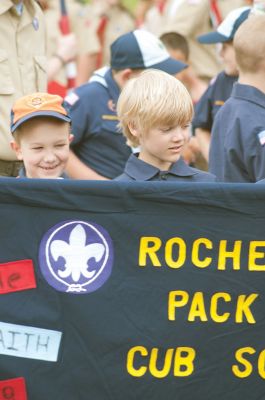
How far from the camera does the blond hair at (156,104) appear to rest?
5.10 metres

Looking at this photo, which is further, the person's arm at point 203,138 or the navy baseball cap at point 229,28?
the person's arm at point 203,138

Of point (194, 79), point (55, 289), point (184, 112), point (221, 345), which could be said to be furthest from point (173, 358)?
point (194, 79)

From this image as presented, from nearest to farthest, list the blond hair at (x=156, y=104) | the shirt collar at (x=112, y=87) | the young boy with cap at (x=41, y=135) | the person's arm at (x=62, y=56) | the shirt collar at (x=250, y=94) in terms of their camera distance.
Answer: the blond hair at (x=156, y=104) → the young boy with cap at (x=41, y=135) → the shirt collar at (x=250, y=94) → the shirt collar at (x=112, y=87) → the person's arm at (x=62, y=56)

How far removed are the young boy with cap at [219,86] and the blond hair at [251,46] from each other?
4.47 feet

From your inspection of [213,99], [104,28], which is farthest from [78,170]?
[104,28]

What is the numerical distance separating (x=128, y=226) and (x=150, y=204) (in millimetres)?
114

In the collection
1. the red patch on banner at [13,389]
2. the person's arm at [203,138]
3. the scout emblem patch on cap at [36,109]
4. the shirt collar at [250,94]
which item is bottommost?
the person's arm at [203,138]

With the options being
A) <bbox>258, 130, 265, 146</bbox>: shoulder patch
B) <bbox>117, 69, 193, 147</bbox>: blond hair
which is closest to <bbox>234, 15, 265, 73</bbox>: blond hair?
<bbox>258, 130, 265, 146</bbox>: shoulder patch

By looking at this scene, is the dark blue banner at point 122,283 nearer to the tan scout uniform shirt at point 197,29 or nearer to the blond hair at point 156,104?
the blond hair at point 156,104

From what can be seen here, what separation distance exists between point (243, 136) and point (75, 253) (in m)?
1.51

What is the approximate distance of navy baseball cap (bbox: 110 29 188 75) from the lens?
683cm

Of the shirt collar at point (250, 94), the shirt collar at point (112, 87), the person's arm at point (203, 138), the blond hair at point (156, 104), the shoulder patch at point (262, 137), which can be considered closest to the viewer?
the blond hair at point (156, 104)

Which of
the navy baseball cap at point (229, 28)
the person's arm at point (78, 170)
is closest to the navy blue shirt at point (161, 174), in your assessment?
the person's arm at point (78, 170)

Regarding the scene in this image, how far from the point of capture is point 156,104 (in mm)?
5113
